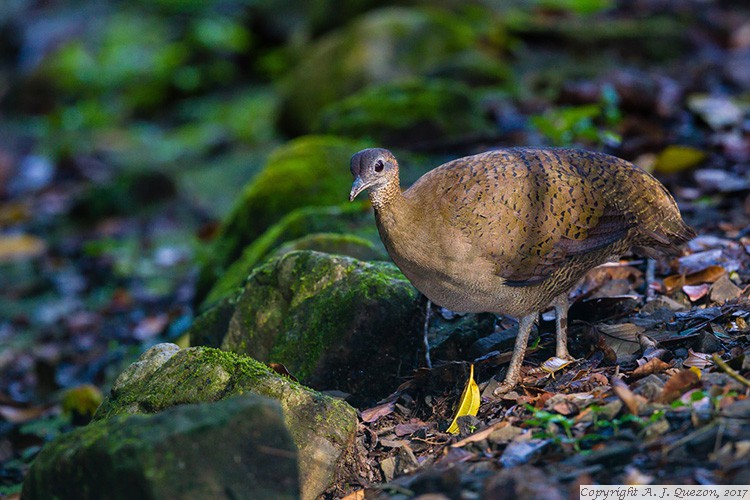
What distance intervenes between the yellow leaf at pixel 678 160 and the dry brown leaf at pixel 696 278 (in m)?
2.21

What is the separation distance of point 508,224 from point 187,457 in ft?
6.93

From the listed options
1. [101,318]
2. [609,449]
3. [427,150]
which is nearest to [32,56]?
[101,318]

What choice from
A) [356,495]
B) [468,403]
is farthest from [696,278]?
[356,495]

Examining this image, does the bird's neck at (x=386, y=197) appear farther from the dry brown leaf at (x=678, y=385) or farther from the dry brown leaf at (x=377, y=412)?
the dry brown leaf at (x=678, y=385)

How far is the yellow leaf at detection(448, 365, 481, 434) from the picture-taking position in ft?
15.1

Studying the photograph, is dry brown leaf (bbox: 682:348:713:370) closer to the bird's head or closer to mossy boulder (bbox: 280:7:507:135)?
the bird's head

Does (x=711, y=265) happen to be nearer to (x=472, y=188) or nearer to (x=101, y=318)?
(x=472, y=188)

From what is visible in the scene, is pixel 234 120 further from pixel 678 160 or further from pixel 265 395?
pixel 265 395

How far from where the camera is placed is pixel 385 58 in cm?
1172

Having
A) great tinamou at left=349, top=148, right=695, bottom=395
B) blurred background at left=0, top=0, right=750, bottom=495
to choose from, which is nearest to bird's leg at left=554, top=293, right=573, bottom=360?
great tinamou at left=349, top=148, right=695, bottom=395

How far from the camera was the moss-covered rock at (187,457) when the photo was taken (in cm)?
360

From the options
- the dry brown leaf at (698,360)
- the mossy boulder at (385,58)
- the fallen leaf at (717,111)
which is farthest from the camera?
the mossy boulder at (385,58)

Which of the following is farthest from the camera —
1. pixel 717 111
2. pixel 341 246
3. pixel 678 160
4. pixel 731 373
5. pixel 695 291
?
pixel 717 111

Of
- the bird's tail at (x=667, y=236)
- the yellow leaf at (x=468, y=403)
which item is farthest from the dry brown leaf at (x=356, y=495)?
the bird's tail at (x=667, y=236)
